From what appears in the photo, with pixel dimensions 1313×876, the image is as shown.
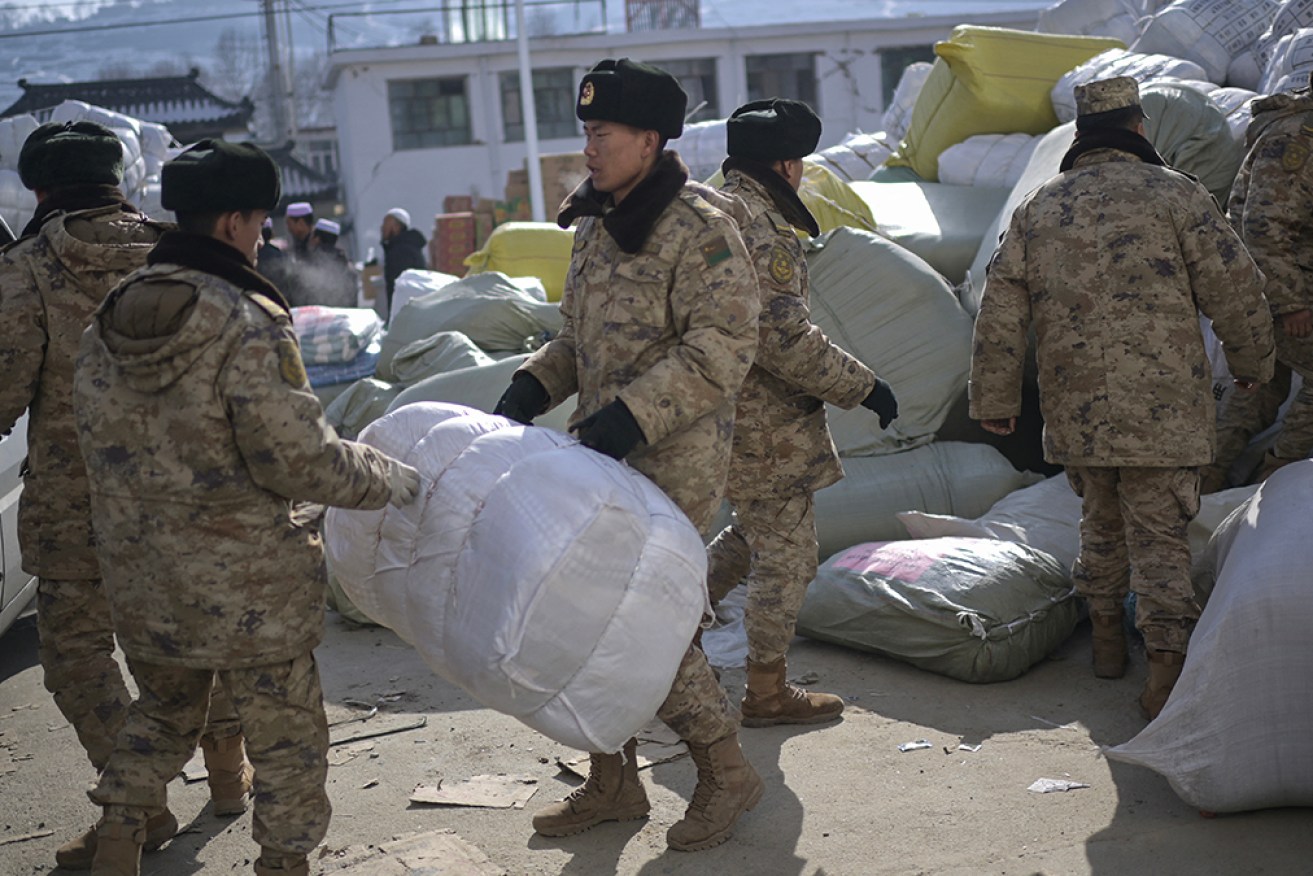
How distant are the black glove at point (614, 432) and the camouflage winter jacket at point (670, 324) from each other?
18 millimetres

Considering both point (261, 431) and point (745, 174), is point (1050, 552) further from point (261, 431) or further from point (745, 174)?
point (261, 431)

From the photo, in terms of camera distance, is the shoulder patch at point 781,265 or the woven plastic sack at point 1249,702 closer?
the woven plastic sack at point 1249,702

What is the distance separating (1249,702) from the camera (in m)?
2.91

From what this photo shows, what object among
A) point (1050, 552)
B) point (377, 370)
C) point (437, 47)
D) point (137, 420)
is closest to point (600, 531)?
point (137, 420)

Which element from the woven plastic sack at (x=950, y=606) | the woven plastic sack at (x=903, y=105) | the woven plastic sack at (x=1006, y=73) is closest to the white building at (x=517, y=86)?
the woven plastic sack at (x=903, y=105)

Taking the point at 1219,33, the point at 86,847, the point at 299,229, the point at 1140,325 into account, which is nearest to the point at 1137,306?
the point at 1140,325

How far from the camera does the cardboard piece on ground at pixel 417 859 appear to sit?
3.03 m

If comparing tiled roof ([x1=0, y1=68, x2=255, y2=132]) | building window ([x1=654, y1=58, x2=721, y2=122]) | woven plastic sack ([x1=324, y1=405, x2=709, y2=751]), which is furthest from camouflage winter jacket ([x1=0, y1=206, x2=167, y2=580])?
tiled roof ([x1=0, y1=68, x2=255, y2=132])

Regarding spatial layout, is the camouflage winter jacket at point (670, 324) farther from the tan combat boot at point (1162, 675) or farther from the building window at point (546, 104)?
the building window at point (546, 104)

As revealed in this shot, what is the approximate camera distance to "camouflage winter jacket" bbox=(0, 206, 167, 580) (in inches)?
124

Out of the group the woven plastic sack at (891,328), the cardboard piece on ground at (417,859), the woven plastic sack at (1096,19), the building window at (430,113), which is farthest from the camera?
the building window at (430,113)

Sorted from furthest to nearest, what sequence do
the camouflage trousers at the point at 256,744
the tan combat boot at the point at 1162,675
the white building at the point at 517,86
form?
the white building at the point at 517,86
the tan combat boot at the point at 1162,675
the camouflage trousers at the point at 256,744

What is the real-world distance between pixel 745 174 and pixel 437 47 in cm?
3003

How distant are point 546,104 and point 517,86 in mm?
822
